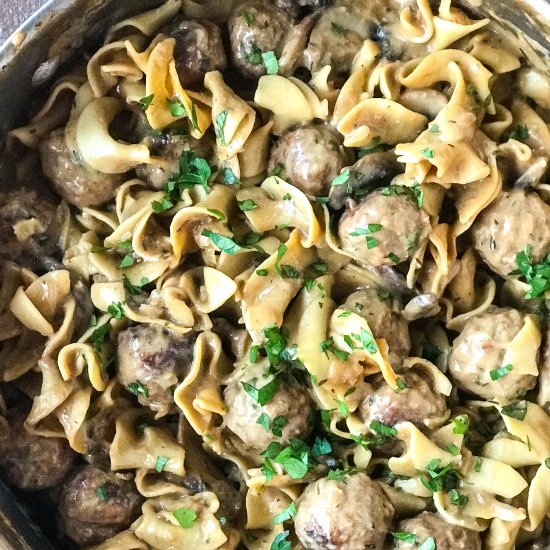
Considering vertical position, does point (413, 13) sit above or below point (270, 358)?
above

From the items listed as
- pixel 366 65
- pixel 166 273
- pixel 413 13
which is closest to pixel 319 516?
pixel 166 273

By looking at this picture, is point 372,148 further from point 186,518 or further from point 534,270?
point 186,518

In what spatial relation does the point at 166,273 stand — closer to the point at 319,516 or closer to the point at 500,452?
the point at 319,516

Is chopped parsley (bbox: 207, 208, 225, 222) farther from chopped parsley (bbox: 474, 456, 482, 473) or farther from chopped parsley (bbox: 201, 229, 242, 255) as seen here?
chopped parsley (bbox: 474, 456, 482, 473)

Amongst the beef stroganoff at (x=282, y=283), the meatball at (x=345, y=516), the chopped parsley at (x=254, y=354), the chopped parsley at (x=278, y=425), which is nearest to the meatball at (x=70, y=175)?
the beef stroganoff at (x=282, y=283)

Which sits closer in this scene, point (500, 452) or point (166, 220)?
point (500, 452)

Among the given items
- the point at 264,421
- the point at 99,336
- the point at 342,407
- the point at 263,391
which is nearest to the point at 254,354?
the point at 263,391

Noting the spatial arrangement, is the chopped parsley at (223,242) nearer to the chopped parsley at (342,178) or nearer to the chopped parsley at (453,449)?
the chopped parsley at (342,178)
